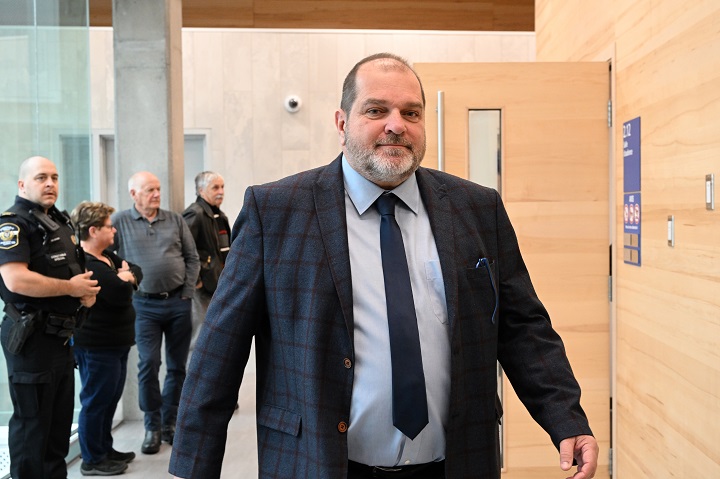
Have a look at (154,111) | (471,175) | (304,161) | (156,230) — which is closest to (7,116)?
(156,230)

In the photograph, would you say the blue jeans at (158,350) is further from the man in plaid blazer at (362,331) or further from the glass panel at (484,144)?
the man in plaid blazer at (362,331)

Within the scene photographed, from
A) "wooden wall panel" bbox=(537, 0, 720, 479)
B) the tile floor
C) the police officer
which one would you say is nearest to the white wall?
the tile floor

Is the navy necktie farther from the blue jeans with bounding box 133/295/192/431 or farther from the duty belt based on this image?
the blue jeans with bounding box 133/295/192/431

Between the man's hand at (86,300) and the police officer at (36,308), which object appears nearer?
the police officer at (36,308)

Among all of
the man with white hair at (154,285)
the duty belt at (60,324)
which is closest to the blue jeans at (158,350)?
the man with white hair at (154,285)

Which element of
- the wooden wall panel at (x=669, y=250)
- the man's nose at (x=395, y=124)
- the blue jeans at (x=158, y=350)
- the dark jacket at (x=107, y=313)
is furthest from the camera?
the blue jeans at (x=158, y=350)

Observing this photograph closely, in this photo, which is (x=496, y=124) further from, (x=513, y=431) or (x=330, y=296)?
(x=330, y=296)

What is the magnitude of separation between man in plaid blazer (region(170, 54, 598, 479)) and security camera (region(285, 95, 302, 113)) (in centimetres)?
748

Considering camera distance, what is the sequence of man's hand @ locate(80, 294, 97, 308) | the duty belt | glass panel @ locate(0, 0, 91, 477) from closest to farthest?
the duty belt → man's hand @ locate(80, 294, 97, 308) → glass panel @ locate(0, 0, 91, 477)

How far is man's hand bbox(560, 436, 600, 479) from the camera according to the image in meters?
1.80

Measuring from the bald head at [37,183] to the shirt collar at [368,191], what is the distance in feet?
8.38

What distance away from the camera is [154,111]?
6211 millimetres

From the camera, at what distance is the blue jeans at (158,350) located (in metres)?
5.54

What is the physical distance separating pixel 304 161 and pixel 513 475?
579 cm
